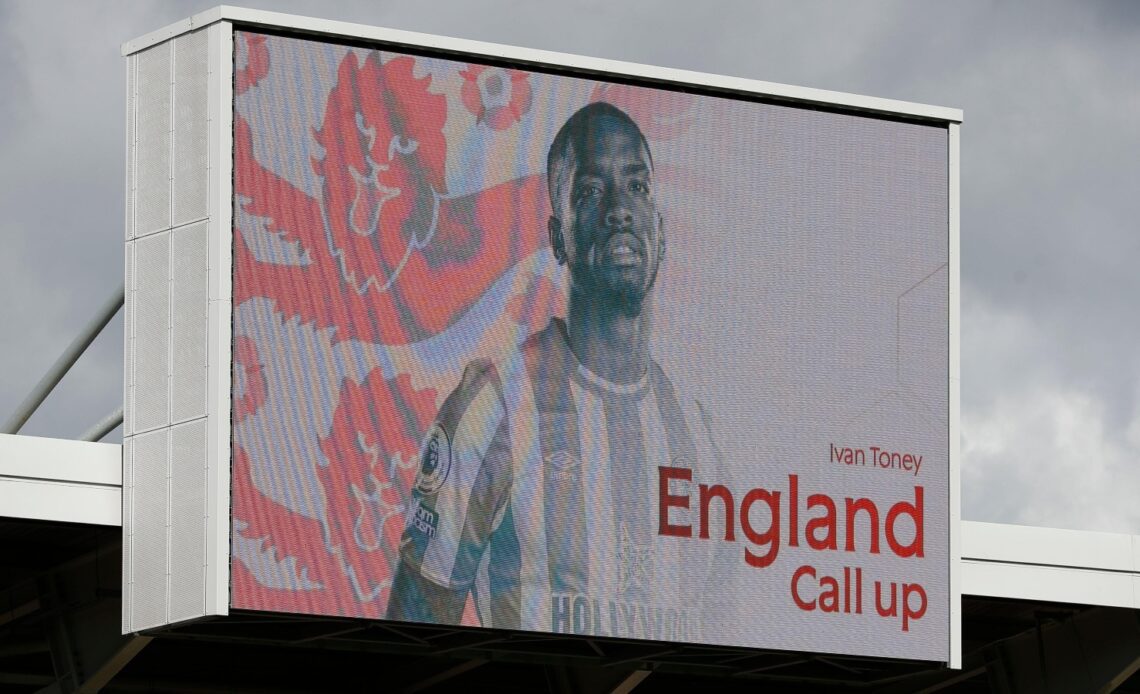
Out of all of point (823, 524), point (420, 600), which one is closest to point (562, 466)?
point (420, 600)

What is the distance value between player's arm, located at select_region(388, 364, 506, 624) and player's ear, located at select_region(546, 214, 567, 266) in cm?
128

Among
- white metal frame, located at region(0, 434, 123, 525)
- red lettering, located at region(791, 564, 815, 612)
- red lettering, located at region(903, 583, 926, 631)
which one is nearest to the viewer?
white metal frame, located at region(0, 434, 123, 525)

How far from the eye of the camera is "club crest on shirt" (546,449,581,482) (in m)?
22.5

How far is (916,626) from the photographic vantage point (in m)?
23.9

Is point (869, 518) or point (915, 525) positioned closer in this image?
point (869, 518)

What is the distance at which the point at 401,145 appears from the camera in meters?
22.4

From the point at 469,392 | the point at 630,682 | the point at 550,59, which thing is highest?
the point at 550,59

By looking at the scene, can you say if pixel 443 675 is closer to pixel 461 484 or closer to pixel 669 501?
pixel 669 501

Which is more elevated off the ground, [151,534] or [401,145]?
[401,145]

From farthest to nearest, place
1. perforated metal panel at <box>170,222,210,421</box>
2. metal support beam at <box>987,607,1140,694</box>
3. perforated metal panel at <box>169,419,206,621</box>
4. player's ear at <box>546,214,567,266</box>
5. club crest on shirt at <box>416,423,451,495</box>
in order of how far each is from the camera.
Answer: metal support beam at <box>987,607,1140,694</box>
player's ear at <box>546,214,567,266</box>
club crest on shirt at <box>416,423,451,495</box>
perforated metal panel at <box>170,222,210,421</box>
perforated metal panel at <box>169,419,206,621</box>

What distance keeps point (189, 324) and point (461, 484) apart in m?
2.75

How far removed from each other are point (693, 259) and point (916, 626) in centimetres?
409

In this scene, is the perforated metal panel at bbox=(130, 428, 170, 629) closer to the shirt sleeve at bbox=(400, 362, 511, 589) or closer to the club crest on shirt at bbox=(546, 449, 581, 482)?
the shirt sleeve at bbox=(400, 362, 511, 589)

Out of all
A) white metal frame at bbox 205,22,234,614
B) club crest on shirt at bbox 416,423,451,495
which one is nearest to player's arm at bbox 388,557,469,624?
club crest on shirt at bbox 416,423,451,495
